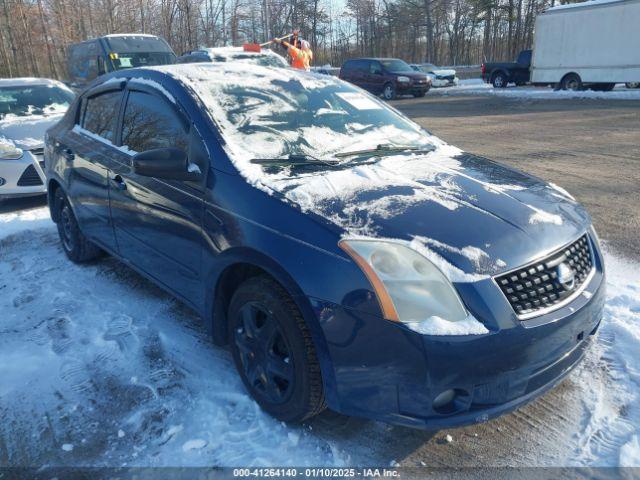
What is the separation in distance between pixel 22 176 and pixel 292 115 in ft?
16.0

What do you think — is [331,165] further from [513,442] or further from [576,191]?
[576,191]

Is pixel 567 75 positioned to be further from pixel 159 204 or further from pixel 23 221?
pixel 159 204

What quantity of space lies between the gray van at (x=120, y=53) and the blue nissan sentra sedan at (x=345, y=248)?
11.6 metres

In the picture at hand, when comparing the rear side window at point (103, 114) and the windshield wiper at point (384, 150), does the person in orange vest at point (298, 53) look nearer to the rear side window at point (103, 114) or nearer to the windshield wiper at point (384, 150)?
the rear side window at point (103, 114)

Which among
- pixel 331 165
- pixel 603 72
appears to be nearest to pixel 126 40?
pixel 331 165

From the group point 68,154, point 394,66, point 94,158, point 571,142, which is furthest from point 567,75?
point 94,158

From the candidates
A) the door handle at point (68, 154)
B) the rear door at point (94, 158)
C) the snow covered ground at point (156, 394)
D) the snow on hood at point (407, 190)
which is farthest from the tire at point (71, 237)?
the snow on hood at point (407, 190)

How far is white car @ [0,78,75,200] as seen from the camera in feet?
21.0

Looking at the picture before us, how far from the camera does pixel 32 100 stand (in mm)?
7906

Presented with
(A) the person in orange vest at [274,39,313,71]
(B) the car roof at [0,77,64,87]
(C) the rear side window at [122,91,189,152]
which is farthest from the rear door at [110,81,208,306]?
(A) the person in orange vest at [274,39,313,71]

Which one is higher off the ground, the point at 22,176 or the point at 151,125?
the point at 151,125

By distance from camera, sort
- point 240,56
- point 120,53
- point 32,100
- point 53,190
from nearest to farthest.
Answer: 1. point 53,190
2. point 32,100
3. point 240,56
4. point 120,53

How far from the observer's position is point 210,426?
249 centimetres

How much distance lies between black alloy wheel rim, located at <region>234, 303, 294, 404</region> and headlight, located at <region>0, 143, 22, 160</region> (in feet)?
17.6
